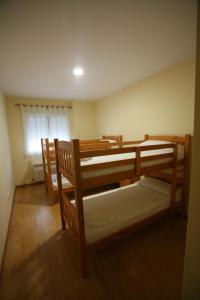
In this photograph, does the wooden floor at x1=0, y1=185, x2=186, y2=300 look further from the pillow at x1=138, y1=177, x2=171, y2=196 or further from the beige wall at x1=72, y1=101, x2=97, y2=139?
the beige wall at x1=72, y1=101, x2=97, y2=139

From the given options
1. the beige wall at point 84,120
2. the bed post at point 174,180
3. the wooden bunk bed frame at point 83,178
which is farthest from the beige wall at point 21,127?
→ the bed post at point 174,180

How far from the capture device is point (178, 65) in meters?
2.19

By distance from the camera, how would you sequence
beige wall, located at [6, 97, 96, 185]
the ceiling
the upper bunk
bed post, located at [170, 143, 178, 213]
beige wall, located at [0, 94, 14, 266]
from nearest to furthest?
1. the ceiling
2. the upper bunk
3. beige wall, located at [0, 94, 14, 266]
4. bed post, located at [170, 143, 178, 213]
5. beige wall, located at [6, 97, 96, 185]

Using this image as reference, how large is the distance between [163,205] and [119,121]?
225cm

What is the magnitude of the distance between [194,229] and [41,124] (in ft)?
13.0

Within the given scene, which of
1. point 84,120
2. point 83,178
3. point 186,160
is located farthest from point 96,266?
point 84,120

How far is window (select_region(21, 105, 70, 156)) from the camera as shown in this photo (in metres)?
3.73

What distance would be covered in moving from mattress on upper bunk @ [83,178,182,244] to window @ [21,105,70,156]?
2.58 metres

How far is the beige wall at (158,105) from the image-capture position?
2.13 meters

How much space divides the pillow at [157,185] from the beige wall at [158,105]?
90 centimetres

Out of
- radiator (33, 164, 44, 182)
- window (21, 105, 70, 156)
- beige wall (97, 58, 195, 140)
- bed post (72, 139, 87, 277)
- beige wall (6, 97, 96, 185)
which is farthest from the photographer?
radiator (33, 164, 44, 182)

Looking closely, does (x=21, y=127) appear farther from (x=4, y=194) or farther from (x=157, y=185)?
(x=157, y=185)

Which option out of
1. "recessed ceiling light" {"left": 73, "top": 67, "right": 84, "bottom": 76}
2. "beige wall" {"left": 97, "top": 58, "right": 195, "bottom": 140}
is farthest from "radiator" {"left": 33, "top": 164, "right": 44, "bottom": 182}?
"recessed ceiling light" {"left": 73, "top": 67, "right": 84, "bottom": 76}

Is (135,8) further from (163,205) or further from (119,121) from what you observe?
(119,121)
